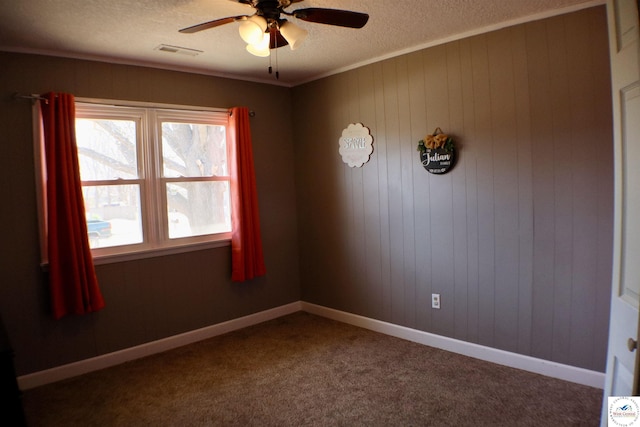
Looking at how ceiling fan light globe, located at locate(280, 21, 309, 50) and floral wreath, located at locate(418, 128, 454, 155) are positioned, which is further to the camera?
floral wreath, located at locate(418, 128, 454, 155)

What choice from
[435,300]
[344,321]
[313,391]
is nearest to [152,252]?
[313,391]

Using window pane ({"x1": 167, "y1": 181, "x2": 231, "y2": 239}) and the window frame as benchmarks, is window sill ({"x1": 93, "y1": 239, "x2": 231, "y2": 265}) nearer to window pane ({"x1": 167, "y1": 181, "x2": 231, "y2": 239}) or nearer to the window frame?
the window frame

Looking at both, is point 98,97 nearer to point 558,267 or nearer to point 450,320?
point 450,320

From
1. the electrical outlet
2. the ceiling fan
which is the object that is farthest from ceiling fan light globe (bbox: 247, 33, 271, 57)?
the electrical outlet

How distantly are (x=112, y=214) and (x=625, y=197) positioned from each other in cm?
333

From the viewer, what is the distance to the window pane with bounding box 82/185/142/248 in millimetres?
3330

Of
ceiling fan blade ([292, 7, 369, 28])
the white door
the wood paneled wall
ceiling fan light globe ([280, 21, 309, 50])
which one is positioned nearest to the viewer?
the white door

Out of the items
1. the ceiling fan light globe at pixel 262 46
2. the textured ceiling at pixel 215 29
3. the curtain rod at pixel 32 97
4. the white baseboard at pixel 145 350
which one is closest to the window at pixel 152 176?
the curtain rod at pixel 32 97

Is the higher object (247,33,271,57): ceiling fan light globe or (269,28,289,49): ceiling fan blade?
(269,28,289,49): ceiling fan blade

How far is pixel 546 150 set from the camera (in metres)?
2.83

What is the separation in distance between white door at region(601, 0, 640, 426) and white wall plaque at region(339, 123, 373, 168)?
89.0 inches

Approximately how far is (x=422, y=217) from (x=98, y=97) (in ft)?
8.84

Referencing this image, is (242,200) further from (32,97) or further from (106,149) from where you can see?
(32,97)

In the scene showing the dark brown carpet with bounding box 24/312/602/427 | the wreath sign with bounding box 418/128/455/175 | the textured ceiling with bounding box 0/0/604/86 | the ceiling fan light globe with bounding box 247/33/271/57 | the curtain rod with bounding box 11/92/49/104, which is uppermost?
the textured ceiling with bounding box 0/0/604/86
